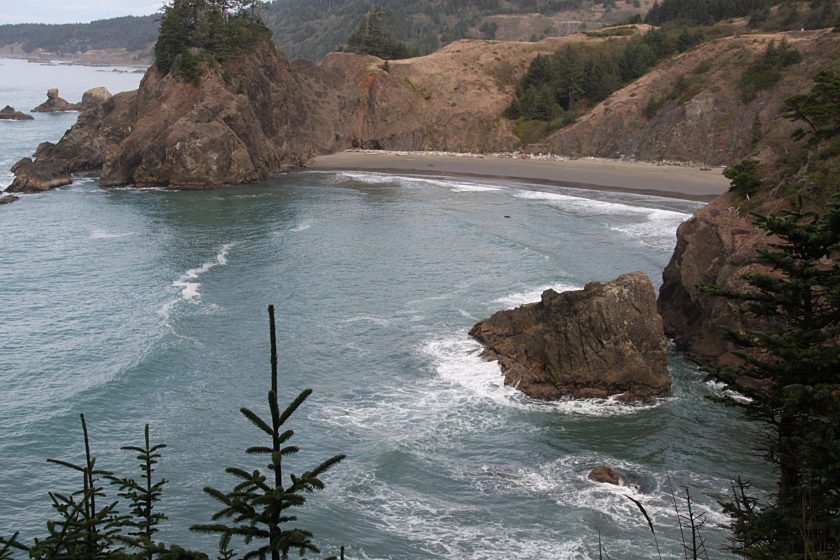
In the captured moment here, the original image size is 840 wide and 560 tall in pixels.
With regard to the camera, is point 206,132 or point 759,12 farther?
point 759,12

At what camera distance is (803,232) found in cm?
1274

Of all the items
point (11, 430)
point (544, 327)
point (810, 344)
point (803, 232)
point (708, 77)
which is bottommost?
point (11, 430)

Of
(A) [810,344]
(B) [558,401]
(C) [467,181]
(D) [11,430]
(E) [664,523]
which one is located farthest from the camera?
(C) [467,181]

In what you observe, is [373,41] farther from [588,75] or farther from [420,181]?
[420,181]

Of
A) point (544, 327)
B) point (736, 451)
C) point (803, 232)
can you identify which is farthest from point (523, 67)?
point (803, 232)

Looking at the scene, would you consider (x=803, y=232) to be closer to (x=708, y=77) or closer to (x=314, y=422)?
(x=314, y=422)

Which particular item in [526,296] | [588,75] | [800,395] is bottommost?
[526,296]

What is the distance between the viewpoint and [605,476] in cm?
2319

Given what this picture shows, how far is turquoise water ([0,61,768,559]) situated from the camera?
22.0m

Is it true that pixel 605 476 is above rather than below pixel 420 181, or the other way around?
below

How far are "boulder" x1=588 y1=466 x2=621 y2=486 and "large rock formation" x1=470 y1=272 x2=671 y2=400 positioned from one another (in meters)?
5.68

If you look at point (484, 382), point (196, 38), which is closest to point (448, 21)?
point (196, 38)

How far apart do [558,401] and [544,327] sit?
339 cm

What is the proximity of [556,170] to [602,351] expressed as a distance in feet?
162
